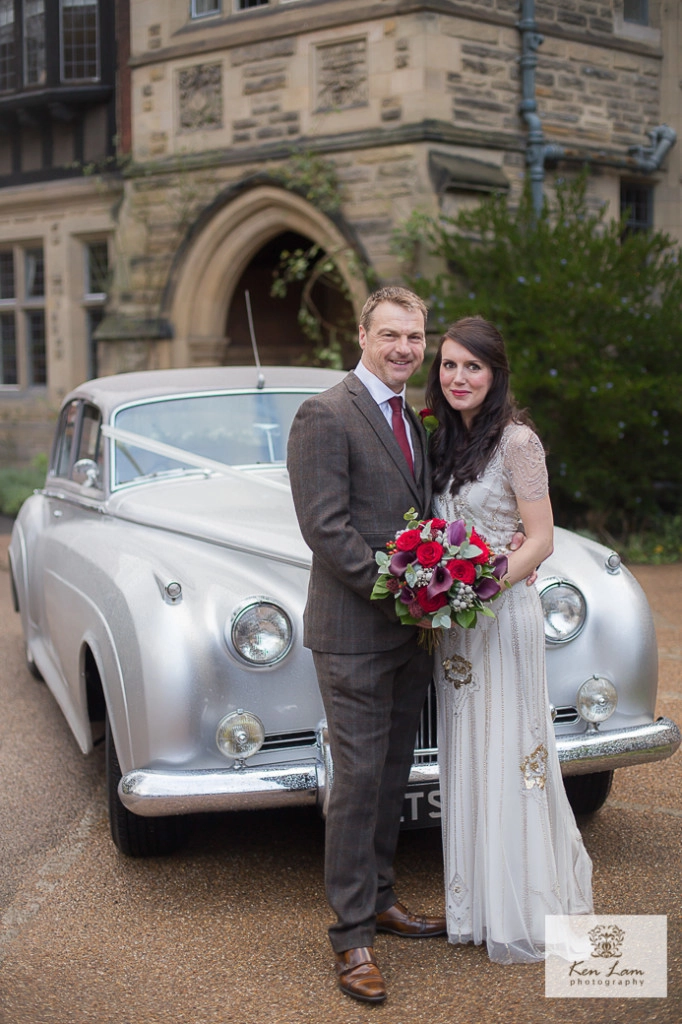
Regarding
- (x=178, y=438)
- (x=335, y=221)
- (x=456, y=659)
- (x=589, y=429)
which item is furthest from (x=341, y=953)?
(x=335, y=221)

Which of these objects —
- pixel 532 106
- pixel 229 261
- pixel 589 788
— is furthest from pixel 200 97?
pixel 589 788

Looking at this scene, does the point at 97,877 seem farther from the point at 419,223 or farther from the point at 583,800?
the point at 419,223

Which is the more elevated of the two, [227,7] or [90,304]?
[227,7]

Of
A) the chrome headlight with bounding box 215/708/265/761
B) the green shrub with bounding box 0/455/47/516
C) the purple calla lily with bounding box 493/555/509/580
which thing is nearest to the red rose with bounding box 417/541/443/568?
the purple calla lily with bounding box 493/555/509/580

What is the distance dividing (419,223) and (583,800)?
6.93m

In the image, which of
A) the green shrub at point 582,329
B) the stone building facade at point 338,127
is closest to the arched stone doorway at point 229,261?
the stone building facade at point 338,127

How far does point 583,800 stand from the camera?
409 centimetres

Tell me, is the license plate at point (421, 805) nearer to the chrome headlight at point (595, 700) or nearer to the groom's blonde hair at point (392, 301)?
the chrome headlight at point (595, 700)

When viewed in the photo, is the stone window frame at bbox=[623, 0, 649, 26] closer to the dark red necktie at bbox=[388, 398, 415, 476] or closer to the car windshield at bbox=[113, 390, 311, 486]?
the car windshield at bbox=[113, 390, 311, 486]

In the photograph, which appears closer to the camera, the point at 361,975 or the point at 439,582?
the point at 439,582

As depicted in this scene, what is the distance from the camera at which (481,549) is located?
2904 millimetres

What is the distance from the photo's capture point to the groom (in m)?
2.91

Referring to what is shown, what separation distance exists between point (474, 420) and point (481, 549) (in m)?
0.46

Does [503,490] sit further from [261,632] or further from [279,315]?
[279,315]
